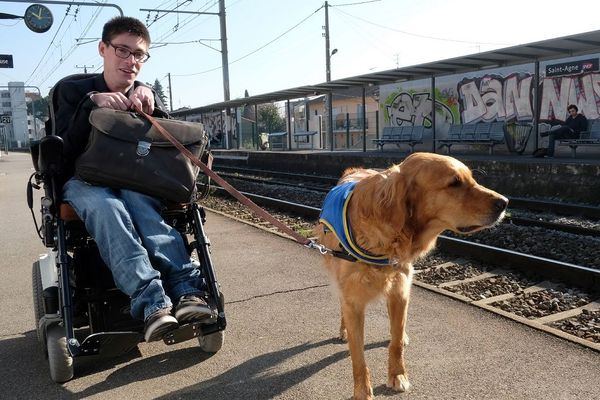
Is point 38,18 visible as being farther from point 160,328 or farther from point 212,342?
point 160,328

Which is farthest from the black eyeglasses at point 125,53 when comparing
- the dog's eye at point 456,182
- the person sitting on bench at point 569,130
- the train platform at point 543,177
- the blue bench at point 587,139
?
the person sitting on bench at point 569,130

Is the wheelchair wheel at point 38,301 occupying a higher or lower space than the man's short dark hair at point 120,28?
lower

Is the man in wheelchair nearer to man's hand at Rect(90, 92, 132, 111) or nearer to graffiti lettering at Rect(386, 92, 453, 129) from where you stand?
man's hand at Rect(90, 92, 132, 111)

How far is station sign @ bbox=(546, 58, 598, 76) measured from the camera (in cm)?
1823

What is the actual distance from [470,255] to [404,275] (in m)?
3.73

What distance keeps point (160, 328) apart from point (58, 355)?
101 cm

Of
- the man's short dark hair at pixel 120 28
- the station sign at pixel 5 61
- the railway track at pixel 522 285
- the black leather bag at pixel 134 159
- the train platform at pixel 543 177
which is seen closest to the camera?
the black leather bag at pixel 134 159

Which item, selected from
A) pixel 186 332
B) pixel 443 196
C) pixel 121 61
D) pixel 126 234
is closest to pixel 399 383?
pixel 443 196

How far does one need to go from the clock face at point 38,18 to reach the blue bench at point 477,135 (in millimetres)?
16829

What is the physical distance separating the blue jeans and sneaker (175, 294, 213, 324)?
80 mm

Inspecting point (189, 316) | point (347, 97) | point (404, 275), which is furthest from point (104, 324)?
point (347, 97)

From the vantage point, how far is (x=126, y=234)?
10.3 feet

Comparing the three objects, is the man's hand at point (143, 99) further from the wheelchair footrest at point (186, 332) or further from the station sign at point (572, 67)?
the station sign at point (572, 67)

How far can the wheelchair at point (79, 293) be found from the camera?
3203 mm
